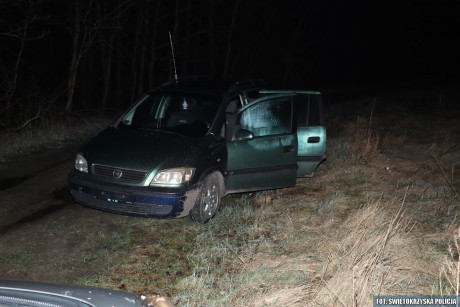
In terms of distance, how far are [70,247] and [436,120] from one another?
40.4ft

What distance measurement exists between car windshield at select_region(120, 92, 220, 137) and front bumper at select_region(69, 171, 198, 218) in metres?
1.00

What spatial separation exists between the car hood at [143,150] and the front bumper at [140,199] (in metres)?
0.26

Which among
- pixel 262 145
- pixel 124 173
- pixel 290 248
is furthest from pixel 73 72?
pixel 290 248

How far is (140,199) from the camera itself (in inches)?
206

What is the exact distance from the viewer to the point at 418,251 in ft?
15.6

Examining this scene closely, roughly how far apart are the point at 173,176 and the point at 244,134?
1222mm

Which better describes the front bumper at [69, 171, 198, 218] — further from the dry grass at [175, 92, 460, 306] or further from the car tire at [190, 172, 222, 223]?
the dry grass at [175, 92, 460, 306]

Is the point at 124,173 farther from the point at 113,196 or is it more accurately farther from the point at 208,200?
the point at 208,200

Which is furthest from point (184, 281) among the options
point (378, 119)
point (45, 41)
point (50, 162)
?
point (45, 41)

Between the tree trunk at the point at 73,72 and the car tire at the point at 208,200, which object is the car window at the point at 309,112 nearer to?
the car tire at the point at 208,200

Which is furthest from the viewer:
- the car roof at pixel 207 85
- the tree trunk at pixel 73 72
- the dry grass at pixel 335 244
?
the tree trunk at pixel 73 72

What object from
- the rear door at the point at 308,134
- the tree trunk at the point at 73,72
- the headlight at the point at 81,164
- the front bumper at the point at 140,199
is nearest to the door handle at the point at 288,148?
the rear door at the point at 308,134

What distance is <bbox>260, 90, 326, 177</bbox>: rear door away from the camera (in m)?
6.96

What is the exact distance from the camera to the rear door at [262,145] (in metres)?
6.13
